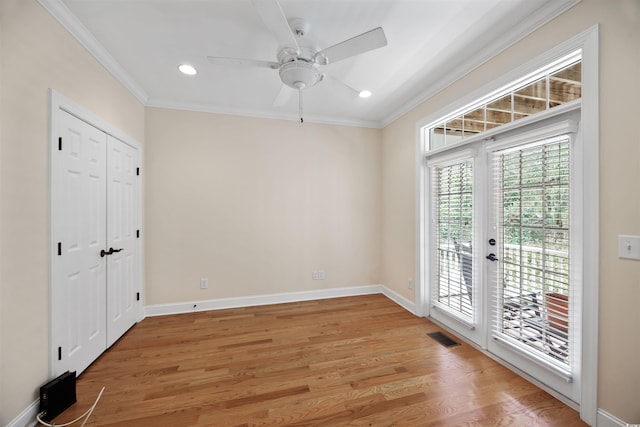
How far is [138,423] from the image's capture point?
1627mm

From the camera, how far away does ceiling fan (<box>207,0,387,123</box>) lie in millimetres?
1526

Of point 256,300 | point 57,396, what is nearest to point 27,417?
point 57,396

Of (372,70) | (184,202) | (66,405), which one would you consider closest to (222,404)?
(66,405)

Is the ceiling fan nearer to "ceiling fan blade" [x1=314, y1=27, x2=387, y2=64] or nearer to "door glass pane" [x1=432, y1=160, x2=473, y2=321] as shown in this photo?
"ceiling fan blade" [x1=314, y1=27, x2=387, y2=64]

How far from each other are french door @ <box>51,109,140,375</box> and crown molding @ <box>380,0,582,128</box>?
339 cm

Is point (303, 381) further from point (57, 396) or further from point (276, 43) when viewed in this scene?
point (276, 43)

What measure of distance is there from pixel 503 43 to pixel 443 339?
109 inches

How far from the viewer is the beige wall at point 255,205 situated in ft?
10.9

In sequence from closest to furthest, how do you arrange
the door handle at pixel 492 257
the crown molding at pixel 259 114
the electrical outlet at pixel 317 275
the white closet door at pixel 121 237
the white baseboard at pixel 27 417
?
the white baseboard at pixel 27 417 → the door handle at pixel 492 257 → the white closet door at pixel 121 237 → the crown molding at pixel 259 114 → the electrical outlet at pixel 317 275

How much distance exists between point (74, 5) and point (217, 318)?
3154 millimetres

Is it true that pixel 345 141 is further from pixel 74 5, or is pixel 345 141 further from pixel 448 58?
pixel 74 5

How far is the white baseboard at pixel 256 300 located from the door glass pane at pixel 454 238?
1.26 meters

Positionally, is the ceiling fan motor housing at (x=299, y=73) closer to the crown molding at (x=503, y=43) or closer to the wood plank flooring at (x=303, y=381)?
the crown molding at (x=503, y=43)

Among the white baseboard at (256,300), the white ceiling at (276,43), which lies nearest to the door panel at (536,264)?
the white ceiling at (276,43)
